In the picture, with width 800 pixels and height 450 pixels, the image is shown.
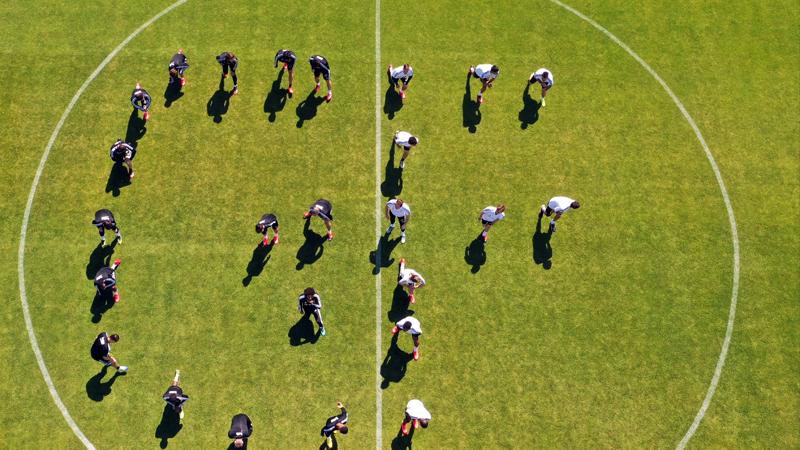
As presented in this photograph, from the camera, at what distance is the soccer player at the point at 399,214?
1961 cm

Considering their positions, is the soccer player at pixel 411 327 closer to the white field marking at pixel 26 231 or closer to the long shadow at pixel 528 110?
the long shadow at pixel 528 110

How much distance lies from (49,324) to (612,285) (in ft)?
58.7

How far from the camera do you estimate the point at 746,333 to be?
20.0 meters

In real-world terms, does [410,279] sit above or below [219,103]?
below

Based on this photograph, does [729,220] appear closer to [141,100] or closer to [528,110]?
[528,110]

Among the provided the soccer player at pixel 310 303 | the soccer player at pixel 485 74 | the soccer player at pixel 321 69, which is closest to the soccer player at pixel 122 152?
the soccer player at pixel 321 69

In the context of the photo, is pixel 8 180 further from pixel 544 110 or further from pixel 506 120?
pixel 544 110

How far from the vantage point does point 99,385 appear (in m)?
18.3

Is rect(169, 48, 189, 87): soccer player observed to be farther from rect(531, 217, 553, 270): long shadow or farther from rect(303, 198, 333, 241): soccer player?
rect(531, 217, 553, 270): long shadow

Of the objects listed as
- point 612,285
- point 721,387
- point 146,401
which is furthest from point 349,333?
point 721,387

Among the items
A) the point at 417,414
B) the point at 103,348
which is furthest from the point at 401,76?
the point at 103,348

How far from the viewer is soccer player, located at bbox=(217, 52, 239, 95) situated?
867 inches

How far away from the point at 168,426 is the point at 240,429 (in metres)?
2.63

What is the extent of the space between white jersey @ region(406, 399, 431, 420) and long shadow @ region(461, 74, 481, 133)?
1023 centimetres
